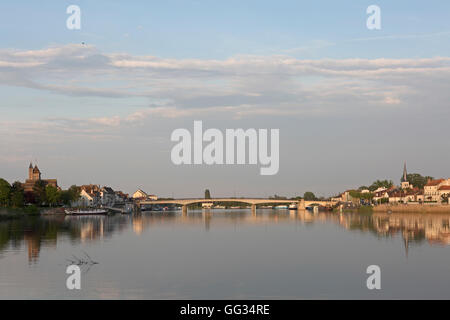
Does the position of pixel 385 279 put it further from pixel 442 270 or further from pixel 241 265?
pixel 241 265

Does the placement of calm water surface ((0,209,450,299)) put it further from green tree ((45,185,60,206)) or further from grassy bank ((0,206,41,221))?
green tree ((45,185,60,206))

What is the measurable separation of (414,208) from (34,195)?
3545 inches

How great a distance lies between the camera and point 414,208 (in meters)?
138

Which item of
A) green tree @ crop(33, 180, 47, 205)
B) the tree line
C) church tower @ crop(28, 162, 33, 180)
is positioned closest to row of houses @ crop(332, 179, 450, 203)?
the tree line

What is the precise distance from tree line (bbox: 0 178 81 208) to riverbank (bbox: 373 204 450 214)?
3108 inches

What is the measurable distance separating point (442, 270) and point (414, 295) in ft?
29.6

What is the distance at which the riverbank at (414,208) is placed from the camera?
130 m

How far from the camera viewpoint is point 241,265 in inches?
1506

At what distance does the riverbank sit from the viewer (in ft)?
428

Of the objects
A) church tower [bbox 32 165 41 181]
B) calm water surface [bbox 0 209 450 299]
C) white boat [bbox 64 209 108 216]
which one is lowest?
white boat [bbox 64 209 108 216]
